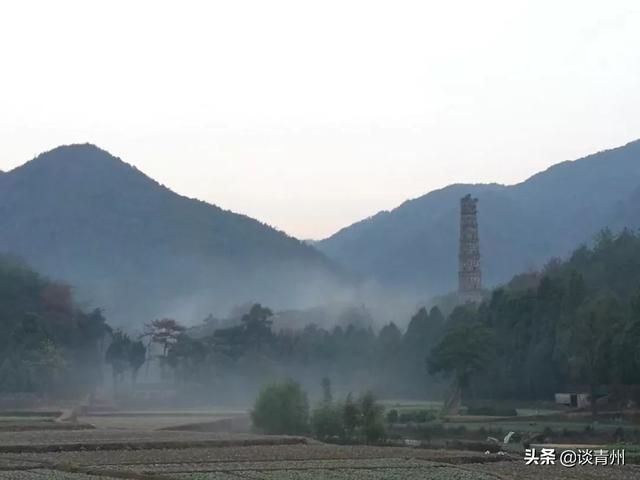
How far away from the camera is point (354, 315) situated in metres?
160

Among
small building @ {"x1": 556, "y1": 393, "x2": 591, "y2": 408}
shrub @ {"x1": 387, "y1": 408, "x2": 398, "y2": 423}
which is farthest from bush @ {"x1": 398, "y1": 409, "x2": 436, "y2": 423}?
small building @ {"x1": 556, "y1": 393, "x2": 591, "y2": 408}

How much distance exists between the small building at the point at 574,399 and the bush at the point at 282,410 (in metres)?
19.3

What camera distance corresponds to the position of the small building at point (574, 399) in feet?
242

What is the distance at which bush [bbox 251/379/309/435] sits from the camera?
205 feet

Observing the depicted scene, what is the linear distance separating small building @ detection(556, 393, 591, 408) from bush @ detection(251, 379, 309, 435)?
63.2 ft

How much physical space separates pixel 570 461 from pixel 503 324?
51239 mm

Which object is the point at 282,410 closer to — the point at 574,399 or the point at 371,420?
the point at 371,420

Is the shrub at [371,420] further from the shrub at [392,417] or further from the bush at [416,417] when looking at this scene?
the bush at [416,417]

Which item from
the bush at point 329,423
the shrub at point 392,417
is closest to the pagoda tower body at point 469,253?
the shrub at point 392,417

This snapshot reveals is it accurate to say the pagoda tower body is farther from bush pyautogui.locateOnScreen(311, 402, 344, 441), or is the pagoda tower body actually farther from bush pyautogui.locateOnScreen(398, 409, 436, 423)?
bush pyautogui.locateOnScreen(311, 402, 344, 441)

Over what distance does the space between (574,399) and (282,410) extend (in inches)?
858

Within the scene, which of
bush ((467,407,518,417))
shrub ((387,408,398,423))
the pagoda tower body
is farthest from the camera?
the pagoda tower body

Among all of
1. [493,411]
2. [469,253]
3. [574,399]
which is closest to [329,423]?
[493,411]

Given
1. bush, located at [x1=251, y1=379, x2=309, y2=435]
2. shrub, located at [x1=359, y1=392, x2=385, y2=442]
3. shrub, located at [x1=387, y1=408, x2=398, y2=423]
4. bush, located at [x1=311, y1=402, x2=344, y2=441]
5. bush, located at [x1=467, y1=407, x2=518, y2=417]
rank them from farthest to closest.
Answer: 1. bush, located at [x1=467, y1=407, x2=518, y2=417]
2. shrub, located at [x1=387, y1=408, x2=398, y2=423]
3. bush, located at [x1=251, y1=379, x2=309, y2=435]
4. bush, located at [x1=311, y1=402, x2=344, y2=441]
5. shrub, located at [x1=359, y1=392, x2=385, y2=442]
